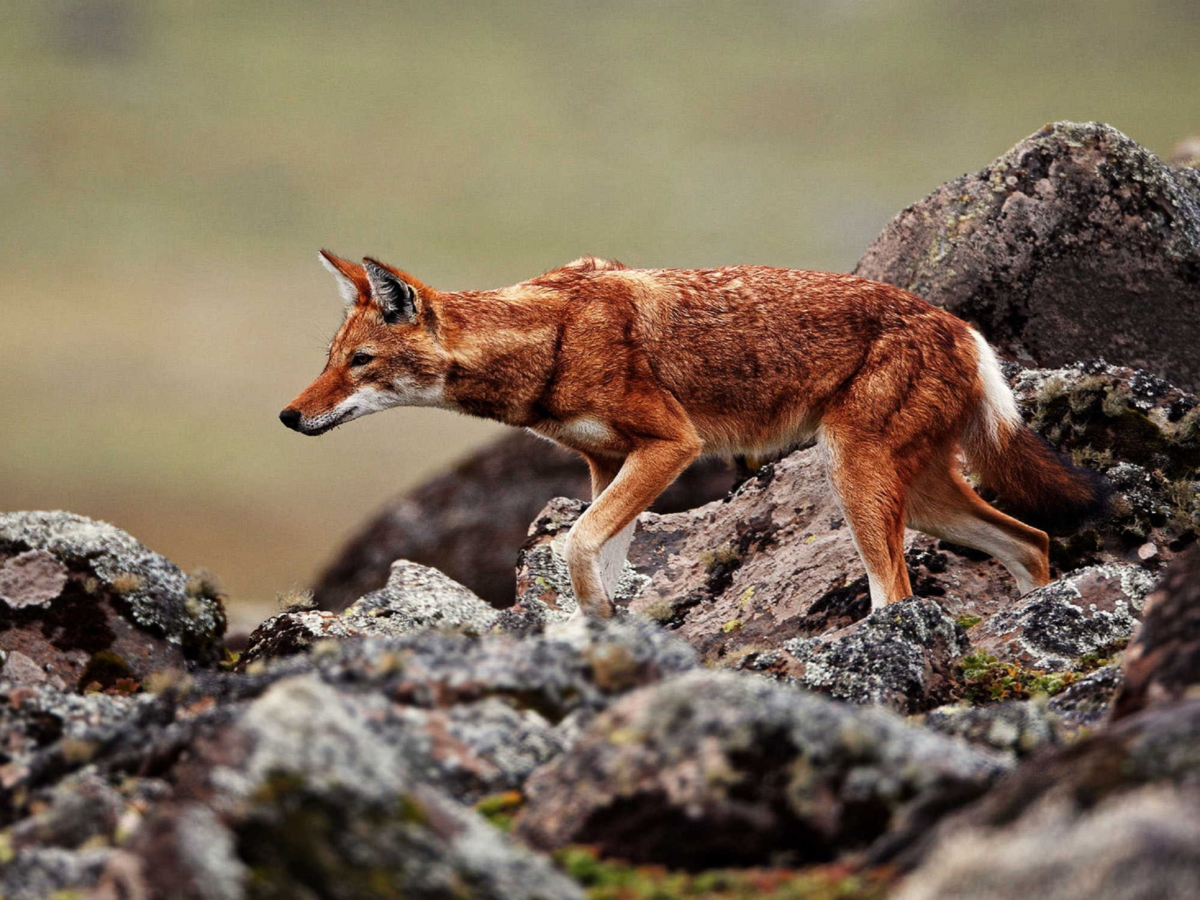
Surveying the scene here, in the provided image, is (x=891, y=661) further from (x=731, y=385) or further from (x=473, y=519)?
(x=473, y=519)

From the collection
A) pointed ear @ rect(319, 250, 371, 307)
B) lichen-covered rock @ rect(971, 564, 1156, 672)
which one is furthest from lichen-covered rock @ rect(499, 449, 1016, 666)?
pointed ear @ rect(319, 250, 371, 307)

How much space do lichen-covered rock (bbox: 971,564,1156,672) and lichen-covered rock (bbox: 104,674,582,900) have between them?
475 cm

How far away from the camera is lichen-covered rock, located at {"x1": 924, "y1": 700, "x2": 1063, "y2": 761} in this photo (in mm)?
4895

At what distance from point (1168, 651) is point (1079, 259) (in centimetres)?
798

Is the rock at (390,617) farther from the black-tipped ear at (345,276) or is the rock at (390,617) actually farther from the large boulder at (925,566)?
the black-tipped ear at (345,276)

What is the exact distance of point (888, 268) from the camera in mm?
12328

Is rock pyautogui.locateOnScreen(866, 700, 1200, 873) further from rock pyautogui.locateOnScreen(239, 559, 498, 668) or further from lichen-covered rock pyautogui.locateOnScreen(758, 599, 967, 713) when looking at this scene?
rock pyautogui.locateOnScreen(239, 559, 498, 668)

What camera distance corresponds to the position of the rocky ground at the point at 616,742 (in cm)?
331

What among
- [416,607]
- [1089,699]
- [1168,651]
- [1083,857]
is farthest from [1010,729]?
[416,607]

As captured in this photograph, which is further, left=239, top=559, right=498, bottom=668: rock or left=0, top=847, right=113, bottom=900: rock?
left=239, top=559, right=498, bottom=668: rock

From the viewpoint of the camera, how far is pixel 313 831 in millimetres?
3402

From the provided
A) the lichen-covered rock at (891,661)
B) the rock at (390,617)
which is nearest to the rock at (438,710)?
the lichen-covered rock at (891,661)

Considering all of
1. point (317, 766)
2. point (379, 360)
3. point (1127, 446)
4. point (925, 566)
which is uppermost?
point (379, 360)

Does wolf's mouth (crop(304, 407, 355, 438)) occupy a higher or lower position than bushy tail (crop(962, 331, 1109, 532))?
higher
